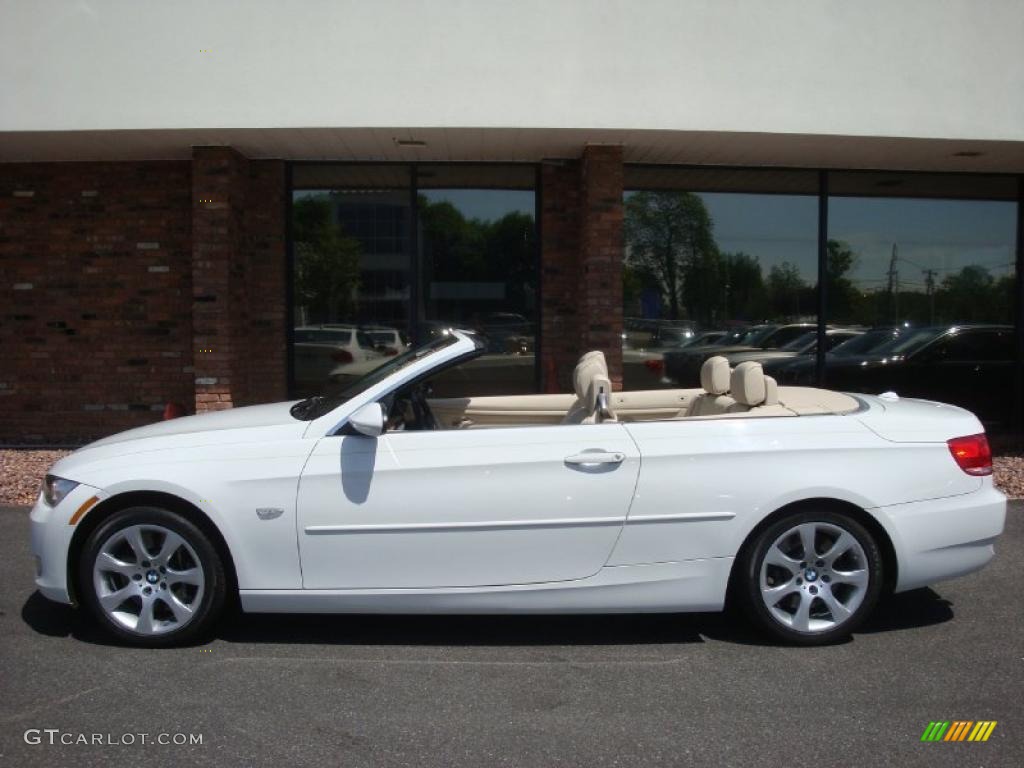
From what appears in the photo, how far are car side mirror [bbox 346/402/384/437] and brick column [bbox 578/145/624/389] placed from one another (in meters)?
4.99

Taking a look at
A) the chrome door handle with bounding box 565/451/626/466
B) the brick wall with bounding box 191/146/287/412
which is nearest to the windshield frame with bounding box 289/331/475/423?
the chrome door handle with bounding box 565/451/626/466

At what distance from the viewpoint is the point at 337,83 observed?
8.12 meters

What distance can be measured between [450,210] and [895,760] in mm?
7564

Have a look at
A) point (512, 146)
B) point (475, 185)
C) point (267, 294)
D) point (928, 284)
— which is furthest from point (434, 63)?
point (928, 284)

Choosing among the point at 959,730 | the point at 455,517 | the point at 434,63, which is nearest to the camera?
the point at 959,730

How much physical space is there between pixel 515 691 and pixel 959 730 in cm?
173

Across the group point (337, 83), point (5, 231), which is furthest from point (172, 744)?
point (5, 231)

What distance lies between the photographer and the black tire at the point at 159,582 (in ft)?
13.9

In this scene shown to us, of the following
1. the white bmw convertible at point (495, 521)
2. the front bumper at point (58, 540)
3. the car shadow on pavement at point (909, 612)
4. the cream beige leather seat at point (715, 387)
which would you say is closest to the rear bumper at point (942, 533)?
the white bmw convertible at point (495, 521)

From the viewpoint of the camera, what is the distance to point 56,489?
4.36 m

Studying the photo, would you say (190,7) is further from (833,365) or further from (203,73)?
(833,365)

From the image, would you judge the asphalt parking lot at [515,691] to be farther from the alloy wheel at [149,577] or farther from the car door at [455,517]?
the car door at [455,517]

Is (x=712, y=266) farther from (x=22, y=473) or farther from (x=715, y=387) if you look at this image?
(x=22, y=473)

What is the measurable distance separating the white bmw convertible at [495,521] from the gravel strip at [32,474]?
3563mm
